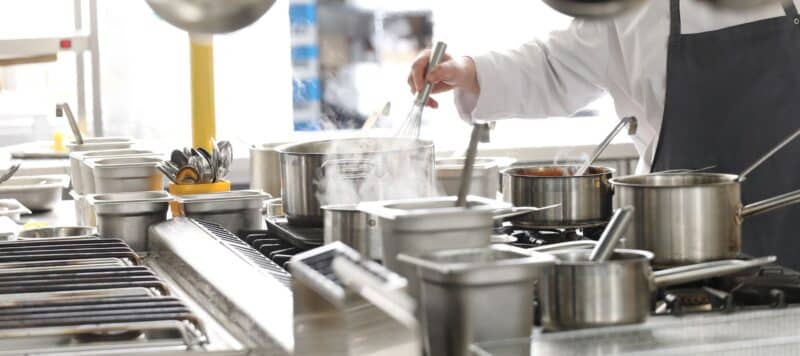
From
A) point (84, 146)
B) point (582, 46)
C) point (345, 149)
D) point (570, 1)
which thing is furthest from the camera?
point (84, 146)

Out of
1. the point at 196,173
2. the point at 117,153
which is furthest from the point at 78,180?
the point at 196,173

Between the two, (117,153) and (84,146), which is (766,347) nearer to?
(117,153)

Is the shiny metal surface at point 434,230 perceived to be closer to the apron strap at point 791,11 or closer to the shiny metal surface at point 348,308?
the shiny metal surface at point 348,308

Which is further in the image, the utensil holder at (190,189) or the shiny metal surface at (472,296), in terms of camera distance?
the utensil holder at (190,189)

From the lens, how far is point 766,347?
1292 mm

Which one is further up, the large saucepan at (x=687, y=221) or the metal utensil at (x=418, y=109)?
the metal utensil at (x=418, y=109)

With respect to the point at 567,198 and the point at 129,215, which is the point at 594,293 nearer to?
the point at 567,198

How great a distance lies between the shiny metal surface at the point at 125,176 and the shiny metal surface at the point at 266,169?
241mm

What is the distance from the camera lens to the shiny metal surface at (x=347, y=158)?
76.0 inches

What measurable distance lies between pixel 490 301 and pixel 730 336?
34 centimetres

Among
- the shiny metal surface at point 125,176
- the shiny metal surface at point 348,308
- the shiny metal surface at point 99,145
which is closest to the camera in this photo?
the shiny metal surface at point 348,308

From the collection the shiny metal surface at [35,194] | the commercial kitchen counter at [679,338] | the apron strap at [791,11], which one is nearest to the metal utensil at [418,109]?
the apron strap at [791,11]

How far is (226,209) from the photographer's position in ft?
7.84

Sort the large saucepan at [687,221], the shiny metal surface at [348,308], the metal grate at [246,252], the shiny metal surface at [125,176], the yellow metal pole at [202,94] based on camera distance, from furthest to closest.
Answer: the yellow metal pole at [202,94]
the shiny metal surface at [125,176]
the metal grate at [246,252]
the large saucepan at [687,221]
the shiny metal surface at [348,308]
